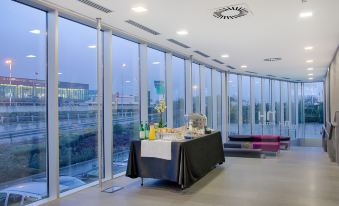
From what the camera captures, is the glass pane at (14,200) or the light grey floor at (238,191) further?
the light grey floor at (238,191)

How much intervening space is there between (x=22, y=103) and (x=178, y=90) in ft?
16.8

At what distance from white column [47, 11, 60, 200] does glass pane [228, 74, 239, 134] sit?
9293mm

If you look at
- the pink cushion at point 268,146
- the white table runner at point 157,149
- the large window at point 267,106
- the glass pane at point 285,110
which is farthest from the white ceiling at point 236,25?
the glass pane at point 285,110

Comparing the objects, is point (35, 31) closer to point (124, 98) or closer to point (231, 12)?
point (124, 98)

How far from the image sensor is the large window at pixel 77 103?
16.2 ft

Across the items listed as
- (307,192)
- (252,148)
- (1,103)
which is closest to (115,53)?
(1,103)

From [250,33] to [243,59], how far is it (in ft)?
10.8

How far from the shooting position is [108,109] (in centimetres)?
580

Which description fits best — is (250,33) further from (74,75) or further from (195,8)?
(74,75)

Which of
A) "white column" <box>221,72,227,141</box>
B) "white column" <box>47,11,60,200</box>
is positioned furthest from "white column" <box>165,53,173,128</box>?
"white column" <box>221,72,227,141</box>

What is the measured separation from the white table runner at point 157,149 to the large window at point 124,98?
137cm

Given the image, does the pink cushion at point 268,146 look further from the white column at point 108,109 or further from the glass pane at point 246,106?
the white column at point 108,109

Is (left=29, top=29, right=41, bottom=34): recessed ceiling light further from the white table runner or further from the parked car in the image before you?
the white table runner

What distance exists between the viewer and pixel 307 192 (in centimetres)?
468
